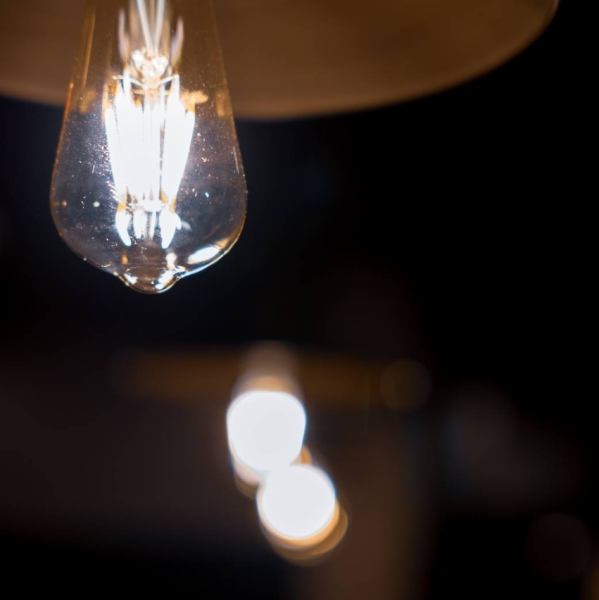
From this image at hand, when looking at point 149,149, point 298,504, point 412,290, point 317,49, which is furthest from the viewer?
point 298,504

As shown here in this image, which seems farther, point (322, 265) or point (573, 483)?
point (573, 483)

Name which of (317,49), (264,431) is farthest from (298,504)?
(317,49)

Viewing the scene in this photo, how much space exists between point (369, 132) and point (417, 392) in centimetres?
154

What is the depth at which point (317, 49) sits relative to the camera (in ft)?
1.85

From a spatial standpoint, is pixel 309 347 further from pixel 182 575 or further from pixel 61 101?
pixel 61 101

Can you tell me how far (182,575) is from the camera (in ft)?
11.2

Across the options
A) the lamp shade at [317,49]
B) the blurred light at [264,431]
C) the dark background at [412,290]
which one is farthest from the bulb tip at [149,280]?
the blurred light at [264,431]

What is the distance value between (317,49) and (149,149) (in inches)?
5.9

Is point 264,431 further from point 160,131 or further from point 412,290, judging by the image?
point 160,131

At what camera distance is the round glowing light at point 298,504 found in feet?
10.9

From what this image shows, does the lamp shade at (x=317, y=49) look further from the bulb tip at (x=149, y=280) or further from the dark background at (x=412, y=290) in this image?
the dark background at (x=412, y=290)

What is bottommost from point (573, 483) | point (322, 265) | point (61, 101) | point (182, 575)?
point (61, 101)

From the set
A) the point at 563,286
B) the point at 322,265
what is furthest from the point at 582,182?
the point at 322,265

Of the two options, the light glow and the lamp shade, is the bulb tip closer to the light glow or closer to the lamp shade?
the light glow
